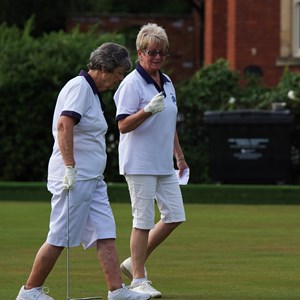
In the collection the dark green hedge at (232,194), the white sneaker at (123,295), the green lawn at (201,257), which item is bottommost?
the dark green hedge at (232,194)

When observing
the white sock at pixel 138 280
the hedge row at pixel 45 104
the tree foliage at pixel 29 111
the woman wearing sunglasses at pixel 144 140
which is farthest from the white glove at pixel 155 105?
the tree foliage at pixel 29 111

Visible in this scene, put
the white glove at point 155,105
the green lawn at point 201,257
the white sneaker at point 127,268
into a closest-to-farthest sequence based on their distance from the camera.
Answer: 1. the white glove at point 155,105
2. the green lawn at point 201,257
3. the white sneaker at point 127,268

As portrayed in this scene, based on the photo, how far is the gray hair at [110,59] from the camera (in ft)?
28.8

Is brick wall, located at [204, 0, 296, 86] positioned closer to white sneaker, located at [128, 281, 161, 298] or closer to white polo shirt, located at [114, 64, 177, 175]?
white polo shirt, located at [114, 64, 177, 175]

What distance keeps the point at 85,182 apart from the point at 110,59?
2.63ft

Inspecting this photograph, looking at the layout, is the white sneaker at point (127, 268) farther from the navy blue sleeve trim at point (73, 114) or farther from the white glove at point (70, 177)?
the navy blue sleeve trim at point (73, 114)

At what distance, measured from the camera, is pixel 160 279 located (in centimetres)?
1031

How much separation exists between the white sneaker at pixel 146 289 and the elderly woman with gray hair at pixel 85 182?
363 mm

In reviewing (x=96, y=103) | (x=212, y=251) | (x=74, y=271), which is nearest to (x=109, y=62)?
(x=96, y=103)

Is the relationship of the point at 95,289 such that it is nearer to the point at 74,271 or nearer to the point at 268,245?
the point at 74,271

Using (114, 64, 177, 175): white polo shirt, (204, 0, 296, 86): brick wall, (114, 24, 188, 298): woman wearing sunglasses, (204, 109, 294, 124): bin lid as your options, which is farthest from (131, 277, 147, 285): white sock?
(204, 0, 296, 86): brick wall

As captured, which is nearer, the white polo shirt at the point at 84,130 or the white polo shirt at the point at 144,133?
the white polo shirt at the point at 84,130

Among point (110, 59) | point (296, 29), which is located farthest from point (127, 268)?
point (296, 29)

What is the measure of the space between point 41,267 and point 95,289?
38.8 inches
